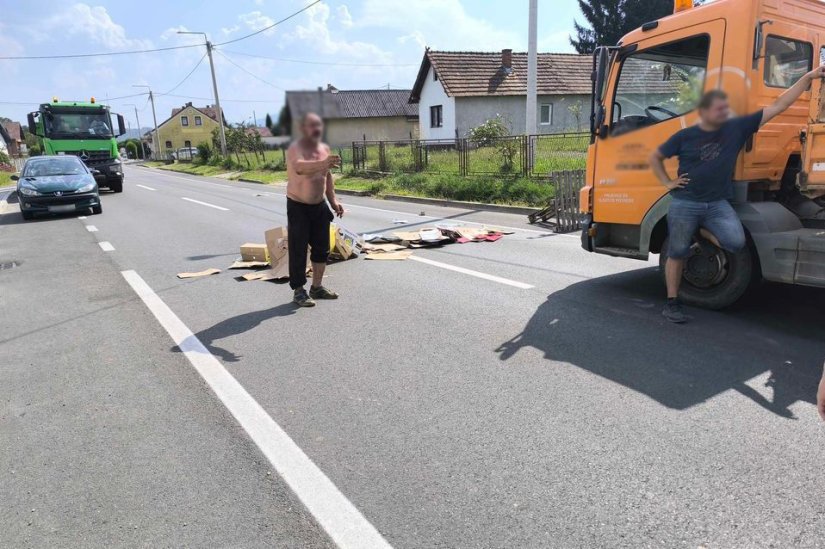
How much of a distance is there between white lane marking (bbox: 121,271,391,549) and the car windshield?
13.0m

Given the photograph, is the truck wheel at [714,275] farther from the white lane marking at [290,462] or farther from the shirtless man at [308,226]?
the white lane marking at [290,462]

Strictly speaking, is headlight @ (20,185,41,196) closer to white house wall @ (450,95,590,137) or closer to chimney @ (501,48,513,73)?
white house wall @ (450,95,590,137)

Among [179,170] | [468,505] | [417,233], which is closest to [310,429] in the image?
[468,505]

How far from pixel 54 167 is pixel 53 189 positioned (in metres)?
1.42

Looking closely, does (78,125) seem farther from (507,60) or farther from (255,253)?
(507,60)

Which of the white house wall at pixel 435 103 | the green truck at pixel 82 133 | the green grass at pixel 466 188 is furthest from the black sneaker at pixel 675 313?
the white house wall at pixel 435 103

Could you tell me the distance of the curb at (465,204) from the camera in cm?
1412

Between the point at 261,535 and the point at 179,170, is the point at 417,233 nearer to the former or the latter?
the point at 261,535

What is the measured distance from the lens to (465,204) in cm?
1609

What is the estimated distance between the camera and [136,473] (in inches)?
121

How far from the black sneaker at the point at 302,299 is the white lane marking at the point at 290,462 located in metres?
1.28

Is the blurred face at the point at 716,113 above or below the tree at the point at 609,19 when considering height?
below

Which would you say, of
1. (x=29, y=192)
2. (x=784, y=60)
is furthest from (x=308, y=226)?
(x=29, y=192)

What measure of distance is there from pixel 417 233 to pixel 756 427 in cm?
704
